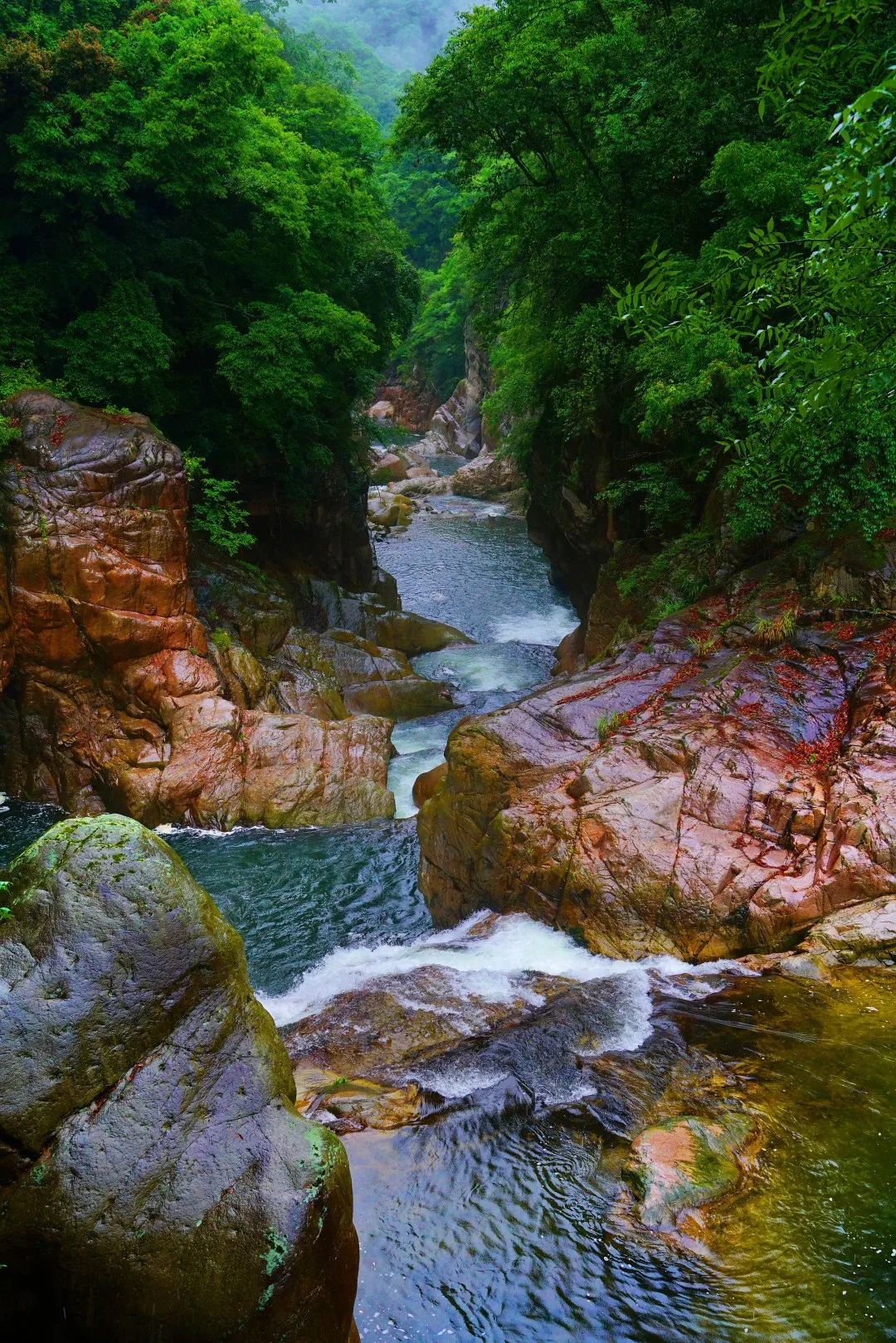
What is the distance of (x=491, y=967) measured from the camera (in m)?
7.08

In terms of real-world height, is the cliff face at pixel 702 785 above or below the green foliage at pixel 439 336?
below

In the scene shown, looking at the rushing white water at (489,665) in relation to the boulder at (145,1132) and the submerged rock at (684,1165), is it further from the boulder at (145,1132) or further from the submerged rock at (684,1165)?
the boulder at (145,1132)

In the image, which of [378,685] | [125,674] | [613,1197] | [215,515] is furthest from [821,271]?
[215,515]

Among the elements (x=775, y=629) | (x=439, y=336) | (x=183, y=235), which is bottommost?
(x=775, y=629)

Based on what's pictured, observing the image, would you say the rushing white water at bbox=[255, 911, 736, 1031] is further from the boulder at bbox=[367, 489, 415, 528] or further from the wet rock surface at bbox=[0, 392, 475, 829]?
the boulder at bbox=[367, 489, 415, 528]

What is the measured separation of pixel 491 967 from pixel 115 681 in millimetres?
8281

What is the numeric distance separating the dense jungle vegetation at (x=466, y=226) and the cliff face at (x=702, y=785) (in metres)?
1.49

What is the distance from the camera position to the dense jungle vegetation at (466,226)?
10047mm

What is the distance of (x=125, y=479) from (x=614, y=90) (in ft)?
32.7

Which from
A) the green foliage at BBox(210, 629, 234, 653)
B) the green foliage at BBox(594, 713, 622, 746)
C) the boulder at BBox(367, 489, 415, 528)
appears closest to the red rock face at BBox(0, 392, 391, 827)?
the green foliage at BBox(210, 629, 234, 653)

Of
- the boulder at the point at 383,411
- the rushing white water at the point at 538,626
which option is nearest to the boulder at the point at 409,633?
the rushing white water at the point at 538,626

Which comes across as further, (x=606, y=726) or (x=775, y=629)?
(x=775, y=629)

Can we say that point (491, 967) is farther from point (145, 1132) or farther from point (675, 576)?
point (675, 576)

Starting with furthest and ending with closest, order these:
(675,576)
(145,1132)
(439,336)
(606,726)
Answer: (439,336) < (675,576) < (606,726) < (145,1132)
